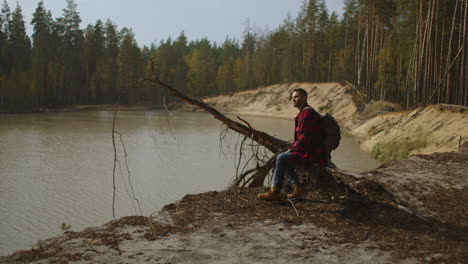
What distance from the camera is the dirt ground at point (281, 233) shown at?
3.62 meters

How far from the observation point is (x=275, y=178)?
16.8 ft

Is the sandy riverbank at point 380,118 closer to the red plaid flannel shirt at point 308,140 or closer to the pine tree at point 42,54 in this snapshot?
the red plaid flannel shirt at point 308,140

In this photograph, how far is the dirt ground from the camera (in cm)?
362

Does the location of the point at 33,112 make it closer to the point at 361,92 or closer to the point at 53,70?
the point at 53,70

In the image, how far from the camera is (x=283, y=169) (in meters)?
5.09

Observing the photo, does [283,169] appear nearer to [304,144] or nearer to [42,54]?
[304,144]

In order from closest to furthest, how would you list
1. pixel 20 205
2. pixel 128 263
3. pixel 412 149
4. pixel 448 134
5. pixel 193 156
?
pixel 128 263 < pixel 20 205 < pixel 448 134 < pixel 412 149 < pixel 193 156

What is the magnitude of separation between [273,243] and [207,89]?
66.7m

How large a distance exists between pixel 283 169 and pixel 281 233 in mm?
1078

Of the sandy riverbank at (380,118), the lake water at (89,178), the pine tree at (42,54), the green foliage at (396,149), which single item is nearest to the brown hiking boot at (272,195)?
the lake water at (89,178)

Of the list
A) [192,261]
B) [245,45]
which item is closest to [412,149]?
[192,261]

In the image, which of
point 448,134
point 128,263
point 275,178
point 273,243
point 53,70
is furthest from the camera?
point 53,70

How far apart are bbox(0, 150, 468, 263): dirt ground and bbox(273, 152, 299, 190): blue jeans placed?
31 cm

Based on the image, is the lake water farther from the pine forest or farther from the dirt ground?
the pine forest
